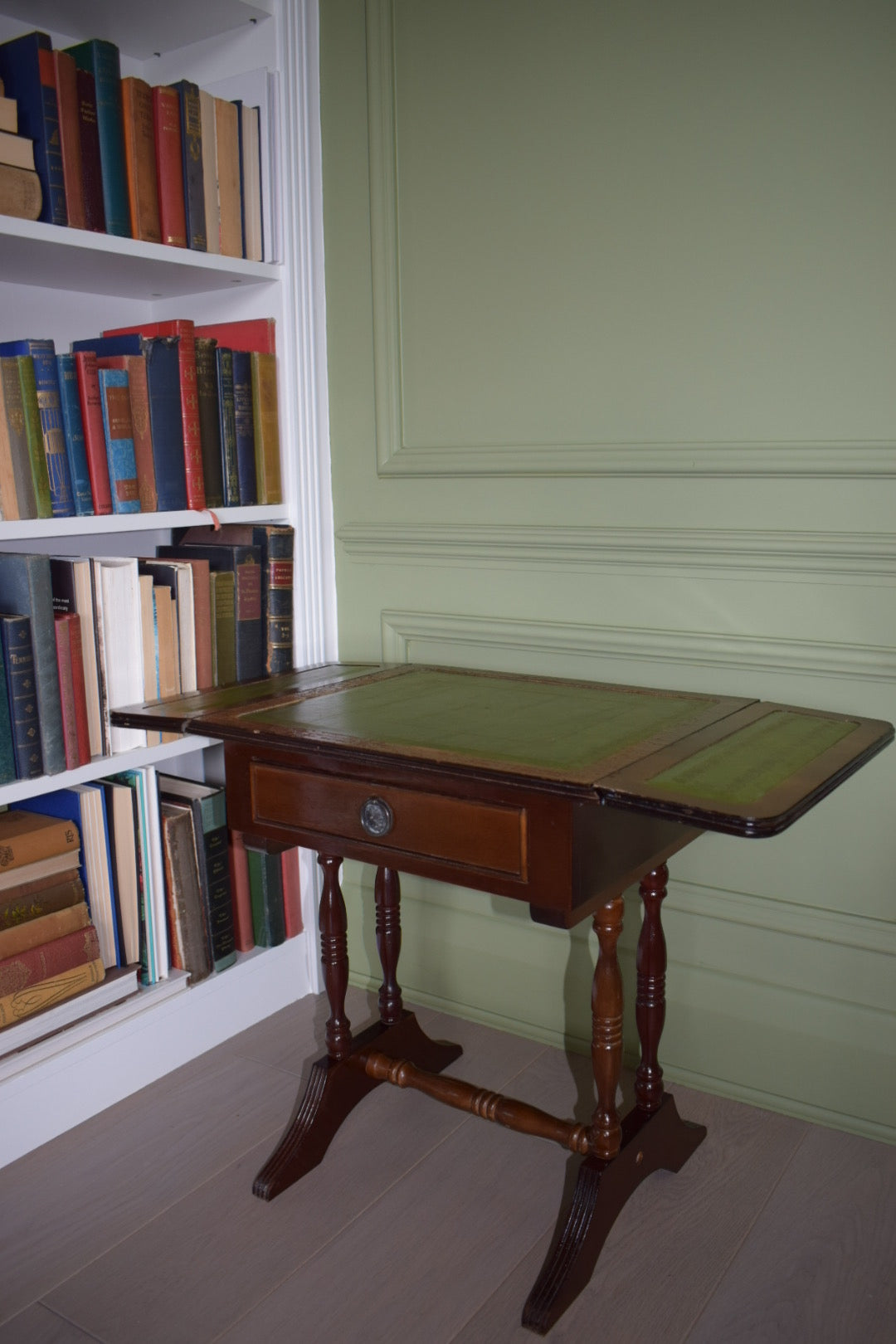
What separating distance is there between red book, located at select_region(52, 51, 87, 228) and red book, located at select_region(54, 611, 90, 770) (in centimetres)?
69

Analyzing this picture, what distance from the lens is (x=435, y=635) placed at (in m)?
2.34

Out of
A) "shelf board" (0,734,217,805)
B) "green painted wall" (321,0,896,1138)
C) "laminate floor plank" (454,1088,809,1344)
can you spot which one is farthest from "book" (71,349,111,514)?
"laminate floor plank" (454,1088,809,1344)

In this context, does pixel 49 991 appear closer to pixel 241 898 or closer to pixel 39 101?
pixel 241 898

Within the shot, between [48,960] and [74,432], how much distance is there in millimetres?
943

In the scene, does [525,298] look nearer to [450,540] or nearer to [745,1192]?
[450,540]

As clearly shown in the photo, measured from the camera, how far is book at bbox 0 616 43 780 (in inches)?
72.3

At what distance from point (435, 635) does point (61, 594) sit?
0.76 m

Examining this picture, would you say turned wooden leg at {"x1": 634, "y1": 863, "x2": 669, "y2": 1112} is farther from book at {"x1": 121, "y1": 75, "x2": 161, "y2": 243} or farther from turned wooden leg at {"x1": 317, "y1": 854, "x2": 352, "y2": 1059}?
book at {"x1": 121, "y1": 75, "x2": 161, "y2": 243}

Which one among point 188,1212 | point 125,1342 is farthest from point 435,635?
point 125,1342

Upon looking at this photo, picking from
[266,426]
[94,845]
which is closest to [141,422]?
[266,426]

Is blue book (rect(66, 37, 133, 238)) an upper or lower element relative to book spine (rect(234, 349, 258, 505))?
upper

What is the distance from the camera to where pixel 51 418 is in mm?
1906

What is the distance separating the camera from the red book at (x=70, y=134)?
6.10ft

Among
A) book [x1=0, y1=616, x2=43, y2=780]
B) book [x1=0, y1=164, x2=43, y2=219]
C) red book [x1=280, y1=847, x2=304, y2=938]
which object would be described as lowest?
red book [x1=280, y1=847, x2=304, y2=938]
